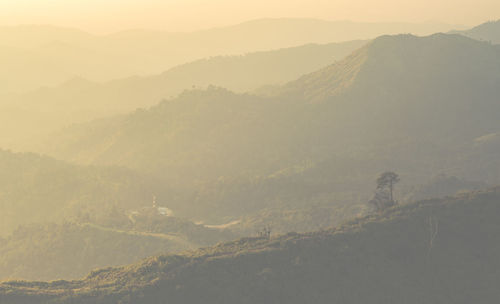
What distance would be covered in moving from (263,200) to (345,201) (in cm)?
2305

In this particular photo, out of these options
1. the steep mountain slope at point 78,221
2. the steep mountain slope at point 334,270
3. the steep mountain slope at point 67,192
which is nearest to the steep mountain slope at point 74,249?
the steep mountain slope at point 78,221

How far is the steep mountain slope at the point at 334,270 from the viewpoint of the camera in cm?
5551

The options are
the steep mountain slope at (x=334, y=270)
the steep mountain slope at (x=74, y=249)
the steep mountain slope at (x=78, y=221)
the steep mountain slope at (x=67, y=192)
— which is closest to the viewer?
the steep mountain slope at (x=334, y=270)

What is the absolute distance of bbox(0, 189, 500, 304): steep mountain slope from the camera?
5551cm

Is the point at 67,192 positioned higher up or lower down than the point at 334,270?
lower down

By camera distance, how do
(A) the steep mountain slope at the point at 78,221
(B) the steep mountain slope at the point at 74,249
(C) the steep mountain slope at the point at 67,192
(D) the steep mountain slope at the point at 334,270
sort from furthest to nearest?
(C) the steep mountain slope at the point at 67,192
(A) the steep mountain slope at the point at 78,221
(B) the steep mountain slope at the point at 74,249
(D) the steep mountain slope at the point at 334,270

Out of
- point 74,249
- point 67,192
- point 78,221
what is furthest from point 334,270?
point 67,192

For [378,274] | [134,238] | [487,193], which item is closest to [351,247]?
[378,274]

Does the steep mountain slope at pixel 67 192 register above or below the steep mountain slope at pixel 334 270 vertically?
below

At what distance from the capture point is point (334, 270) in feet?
192

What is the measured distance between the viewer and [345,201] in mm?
132000

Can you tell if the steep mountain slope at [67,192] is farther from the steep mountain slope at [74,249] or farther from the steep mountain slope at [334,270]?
the steep mountain slope at [334,270]

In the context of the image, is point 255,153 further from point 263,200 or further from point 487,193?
point 487,193

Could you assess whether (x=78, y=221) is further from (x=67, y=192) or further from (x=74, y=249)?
(x=67, y=192)
